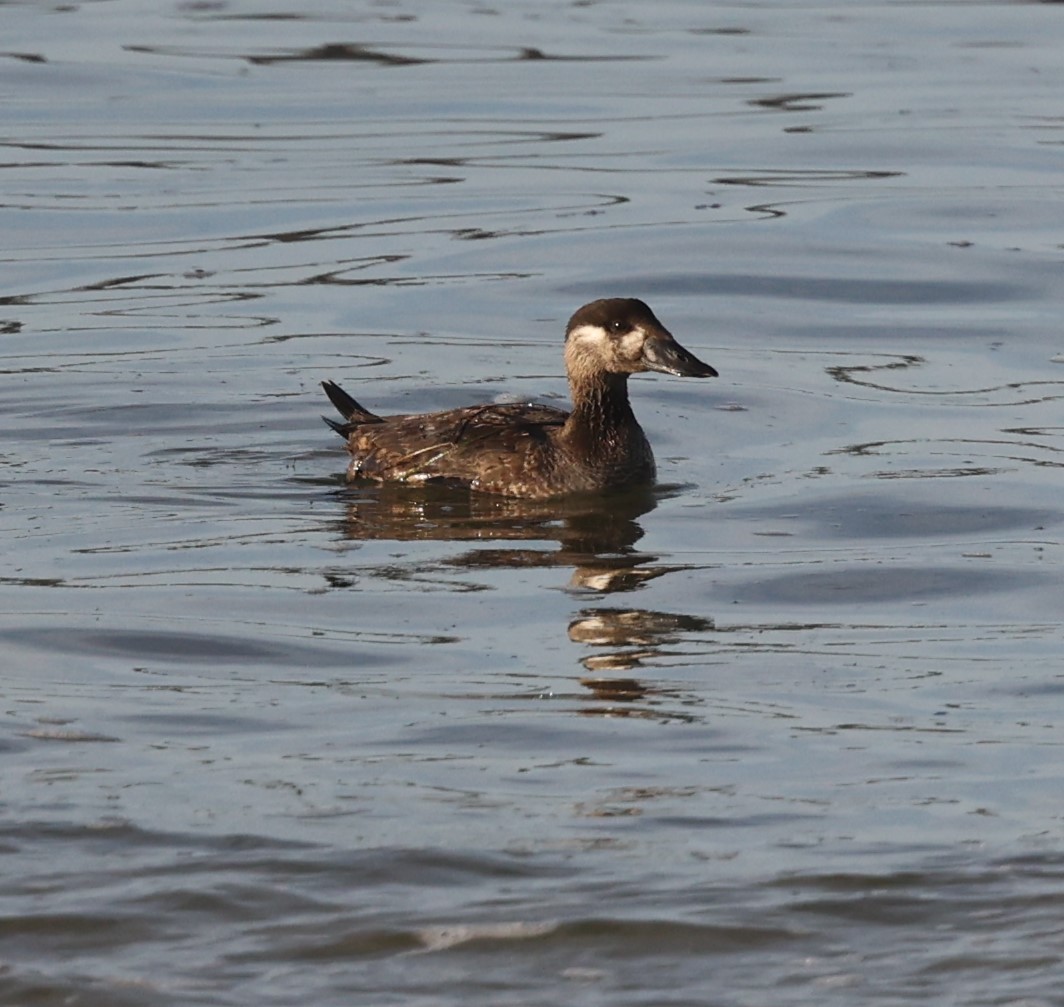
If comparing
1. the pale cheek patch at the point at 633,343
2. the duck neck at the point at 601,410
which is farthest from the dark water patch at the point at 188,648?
the pale cheek patch at the point at 633,343

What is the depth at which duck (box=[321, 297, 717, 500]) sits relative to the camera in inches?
421

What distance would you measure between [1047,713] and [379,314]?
839cm

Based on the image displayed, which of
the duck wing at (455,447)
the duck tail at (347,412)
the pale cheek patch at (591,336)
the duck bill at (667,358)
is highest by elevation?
the pale cheek patch at (591,336)

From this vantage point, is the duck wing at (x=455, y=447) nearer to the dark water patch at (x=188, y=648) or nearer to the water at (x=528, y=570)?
the water at (x=528, y=570)

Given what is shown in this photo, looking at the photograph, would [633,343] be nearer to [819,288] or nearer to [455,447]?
[455,447]

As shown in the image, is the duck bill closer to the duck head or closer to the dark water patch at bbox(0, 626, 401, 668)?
the duck head

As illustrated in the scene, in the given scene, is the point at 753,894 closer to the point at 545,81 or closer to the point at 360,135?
the point at 360,135

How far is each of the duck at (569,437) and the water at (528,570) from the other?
10.7 inches

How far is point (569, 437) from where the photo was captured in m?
→ 10.9

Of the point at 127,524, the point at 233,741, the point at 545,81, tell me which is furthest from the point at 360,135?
the point at 233,741

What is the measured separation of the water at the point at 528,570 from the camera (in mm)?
5414

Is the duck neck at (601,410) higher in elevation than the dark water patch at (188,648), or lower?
higher

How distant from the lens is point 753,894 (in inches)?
217

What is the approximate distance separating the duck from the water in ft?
0.89
